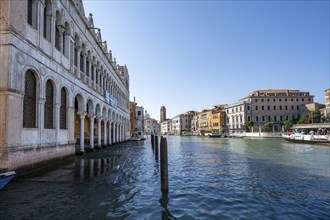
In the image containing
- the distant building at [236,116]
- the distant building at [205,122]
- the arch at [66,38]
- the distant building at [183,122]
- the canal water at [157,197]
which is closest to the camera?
the canal water at [157,197]

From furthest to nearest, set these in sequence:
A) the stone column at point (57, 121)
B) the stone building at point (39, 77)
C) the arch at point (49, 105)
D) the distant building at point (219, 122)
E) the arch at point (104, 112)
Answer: the distant building at point (219, 122)
the arch at point (104, 112)
the stone column at point (57, 121)
the arch at point (49, 105)
the stone building at point (39, 77)

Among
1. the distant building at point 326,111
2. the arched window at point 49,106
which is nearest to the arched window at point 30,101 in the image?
the arched window at point 49,106

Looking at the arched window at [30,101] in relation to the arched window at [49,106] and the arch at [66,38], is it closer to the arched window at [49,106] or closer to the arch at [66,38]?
the arched window at [49,106]

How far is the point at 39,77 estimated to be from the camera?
9.55m

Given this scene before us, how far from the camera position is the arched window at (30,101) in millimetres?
8727

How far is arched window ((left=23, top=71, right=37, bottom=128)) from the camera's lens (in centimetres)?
873

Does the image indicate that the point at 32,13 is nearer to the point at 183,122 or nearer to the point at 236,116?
the point at 236,116

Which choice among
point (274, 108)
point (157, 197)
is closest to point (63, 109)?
point (157, 197)

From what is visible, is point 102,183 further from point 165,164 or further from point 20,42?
point 20,42

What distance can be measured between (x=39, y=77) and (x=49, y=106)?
1.87 meters

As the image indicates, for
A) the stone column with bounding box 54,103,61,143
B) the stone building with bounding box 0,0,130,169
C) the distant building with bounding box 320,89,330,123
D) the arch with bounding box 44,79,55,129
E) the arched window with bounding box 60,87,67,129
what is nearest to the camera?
the stone building with bounding box 0,0,130,169

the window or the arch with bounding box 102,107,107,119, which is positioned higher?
the window

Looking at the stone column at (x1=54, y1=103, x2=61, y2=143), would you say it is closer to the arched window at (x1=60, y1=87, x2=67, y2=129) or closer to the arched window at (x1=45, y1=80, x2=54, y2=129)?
the arched window at (x1=45, y1=80, x2=54, y2=129)

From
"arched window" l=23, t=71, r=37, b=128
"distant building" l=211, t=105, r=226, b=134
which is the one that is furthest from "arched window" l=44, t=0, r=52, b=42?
"distant building" l=211, t=105, r=226, b=134
